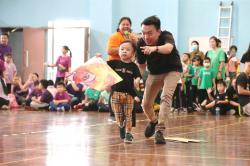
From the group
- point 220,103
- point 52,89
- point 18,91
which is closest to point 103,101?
point 52,89

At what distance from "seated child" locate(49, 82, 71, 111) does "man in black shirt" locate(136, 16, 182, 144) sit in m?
8.18

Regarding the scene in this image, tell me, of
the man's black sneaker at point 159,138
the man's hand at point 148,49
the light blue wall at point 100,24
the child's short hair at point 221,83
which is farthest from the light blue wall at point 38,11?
the man's hand at point 148,49

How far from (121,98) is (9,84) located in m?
10.3

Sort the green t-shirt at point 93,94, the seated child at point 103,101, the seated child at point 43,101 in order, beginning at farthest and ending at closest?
the seated child at point 43,101 < the green t-shirt at point 93,94 < the seated child at point 103,101

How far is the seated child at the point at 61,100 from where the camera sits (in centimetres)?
1447

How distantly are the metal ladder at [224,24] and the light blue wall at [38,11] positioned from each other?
487 centimetres

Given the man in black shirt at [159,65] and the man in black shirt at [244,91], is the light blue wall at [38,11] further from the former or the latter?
the man in black shirt at [159,65]

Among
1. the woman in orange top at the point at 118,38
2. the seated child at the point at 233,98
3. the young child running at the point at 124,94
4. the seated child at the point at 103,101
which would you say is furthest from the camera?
the seated child at the point at 103,101

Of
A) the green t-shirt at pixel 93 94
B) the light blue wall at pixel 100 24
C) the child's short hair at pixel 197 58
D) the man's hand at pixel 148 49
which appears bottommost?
the green t-shirt at pixel 93 94

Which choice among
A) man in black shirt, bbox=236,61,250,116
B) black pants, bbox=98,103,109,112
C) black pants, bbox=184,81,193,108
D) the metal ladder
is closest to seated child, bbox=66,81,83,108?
black pants, bbox=98,103,109,112

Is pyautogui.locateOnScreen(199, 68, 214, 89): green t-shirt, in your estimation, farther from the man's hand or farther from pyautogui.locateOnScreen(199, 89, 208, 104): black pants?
the man's hand

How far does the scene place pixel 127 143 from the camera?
19.6 feet

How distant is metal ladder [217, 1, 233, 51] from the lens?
17047mm

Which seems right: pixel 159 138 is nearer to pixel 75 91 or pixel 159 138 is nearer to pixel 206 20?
pixel 75 91
